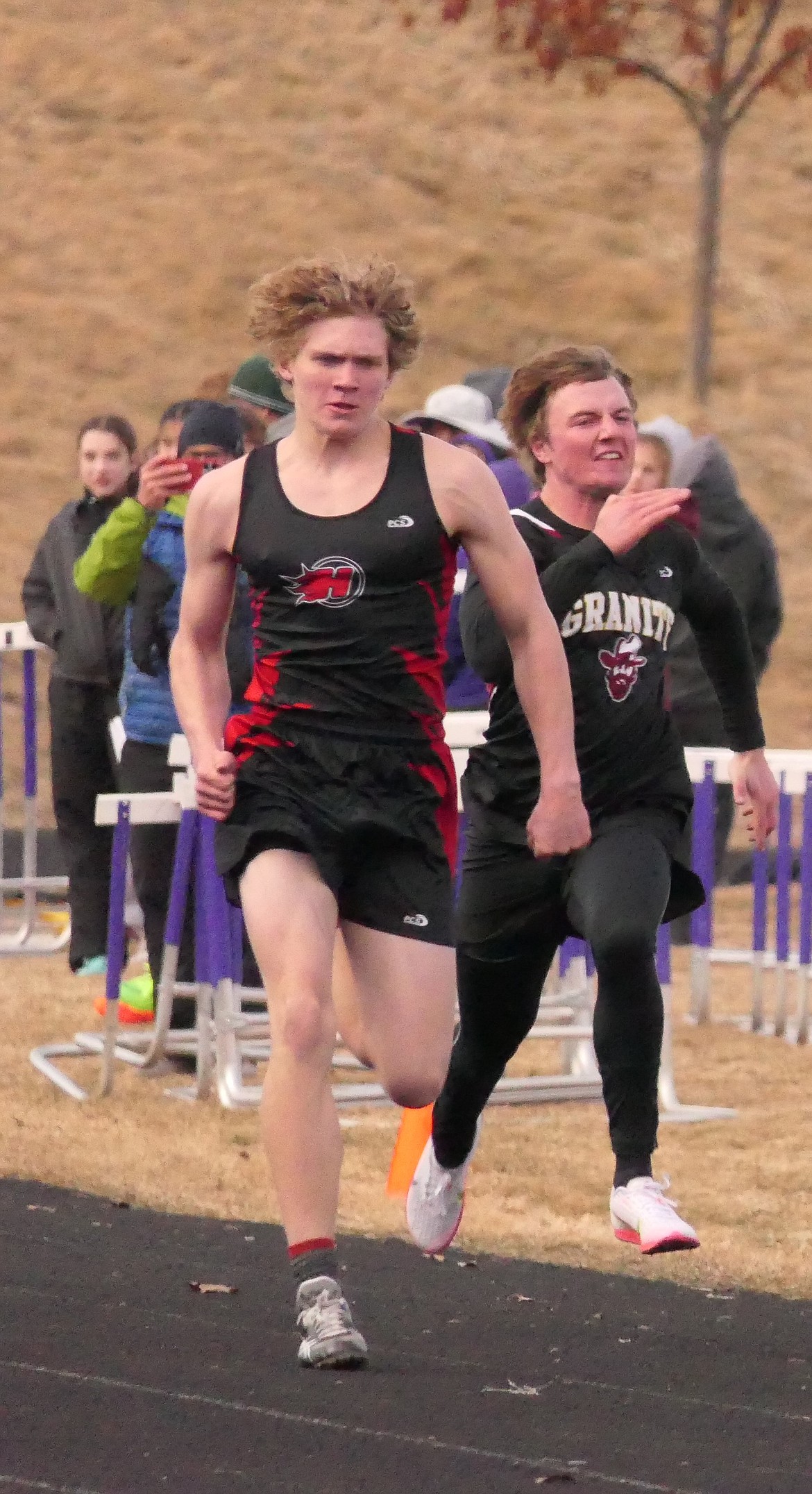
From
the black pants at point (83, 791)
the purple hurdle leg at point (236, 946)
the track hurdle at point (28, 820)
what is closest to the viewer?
the purple hurdle leg at point (236, 946)

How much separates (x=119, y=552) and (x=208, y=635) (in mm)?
3043

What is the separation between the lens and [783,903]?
9500 millimetres

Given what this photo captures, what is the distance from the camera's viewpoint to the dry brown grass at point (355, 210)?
2552cm

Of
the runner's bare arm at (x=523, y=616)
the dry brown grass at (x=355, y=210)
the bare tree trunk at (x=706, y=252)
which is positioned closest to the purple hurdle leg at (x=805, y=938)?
the runner's bare arm at (x=523, y=616)

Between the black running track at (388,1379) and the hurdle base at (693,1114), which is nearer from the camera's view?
the black running track at (388,1379)

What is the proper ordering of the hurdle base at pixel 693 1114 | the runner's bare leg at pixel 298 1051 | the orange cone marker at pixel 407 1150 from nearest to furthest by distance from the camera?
the runner's bare leg at pixel 298 1051
the orange cone marker at pixel 407 1150
the hurdle base at pixel 693 1114

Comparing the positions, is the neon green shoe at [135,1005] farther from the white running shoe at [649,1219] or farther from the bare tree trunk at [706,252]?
the bare tree trunk at [706,252]

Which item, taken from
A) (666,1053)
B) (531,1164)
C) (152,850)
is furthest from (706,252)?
(531,1164)

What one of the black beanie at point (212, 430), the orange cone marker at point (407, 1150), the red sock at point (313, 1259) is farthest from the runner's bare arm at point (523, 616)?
the black beanie at point (212, 430)

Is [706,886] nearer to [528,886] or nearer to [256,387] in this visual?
[256,387]

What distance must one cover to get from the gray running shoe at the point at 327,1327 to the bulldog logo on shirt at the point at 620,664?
1.35 metres

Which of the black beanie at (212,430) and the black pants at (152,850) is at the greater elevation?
the black beanie at (212,430)

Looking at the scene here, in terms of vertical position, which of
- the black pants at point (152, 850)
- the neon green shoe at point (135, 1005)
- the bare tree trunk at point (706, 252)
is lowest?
the neon green shoe at point (135, 1005)

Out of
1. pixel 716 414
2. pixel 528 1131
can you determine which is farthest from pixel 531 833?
pixel 716 414
